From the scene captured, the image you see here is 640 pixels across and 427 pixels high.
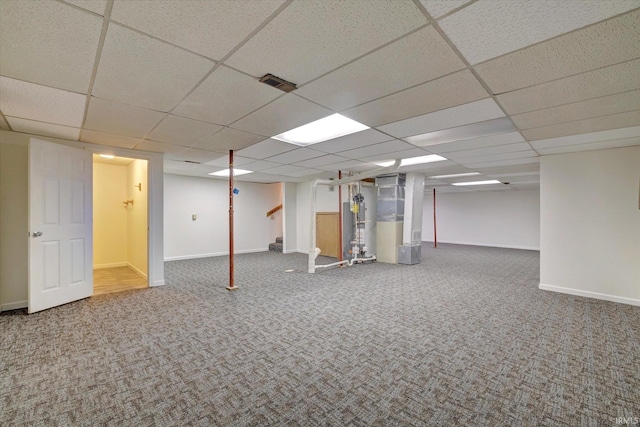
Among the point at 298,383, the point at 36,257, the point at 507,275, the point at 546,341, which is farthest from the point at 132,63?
the point at 507,275

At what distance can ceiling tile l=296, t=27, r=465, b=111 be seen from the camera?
1634 millimetres

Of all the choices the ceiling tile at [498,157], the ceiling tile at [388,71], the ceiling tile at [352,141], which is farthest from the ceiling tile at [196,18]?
the ceiling tile at [498,157]

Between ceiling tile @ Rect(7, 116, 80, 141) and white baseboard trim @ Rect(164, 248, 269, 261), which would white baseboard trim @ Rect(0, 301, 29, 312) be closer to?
ceiling tile @ Rect(7, 116, 80, 141)

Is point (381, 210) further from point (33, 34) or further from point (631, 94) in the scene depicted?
point (33, 34)

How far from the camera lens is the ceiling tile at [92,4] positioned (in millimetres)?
1303

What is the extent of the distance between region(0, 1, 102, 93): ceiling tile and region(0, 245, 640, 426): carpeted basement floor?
2.23 m

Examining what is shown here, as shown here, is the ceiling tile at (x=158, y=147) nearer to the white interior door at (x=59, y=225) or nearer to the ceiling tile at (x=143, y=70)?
the white interior door at (x=59, y=225)

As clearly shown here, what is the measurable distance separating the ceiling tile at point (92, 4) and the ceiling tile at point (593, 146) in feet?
16.9

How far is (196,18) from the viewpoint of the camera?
142 centimetres

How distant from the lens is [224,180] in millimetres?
8008

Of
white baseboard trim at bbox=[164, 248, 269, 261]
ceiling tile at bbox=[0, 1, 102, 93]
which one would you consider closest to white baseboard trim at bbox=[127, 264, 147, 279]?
white baseboard trim at bbox=[164, 248, 269, 261]

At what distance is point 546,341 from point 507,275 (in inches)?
129

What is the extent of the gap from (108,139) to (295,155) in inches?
106

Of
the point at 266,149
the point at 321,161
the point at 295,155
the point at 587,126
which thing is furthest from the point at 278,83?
the point at 587,126
